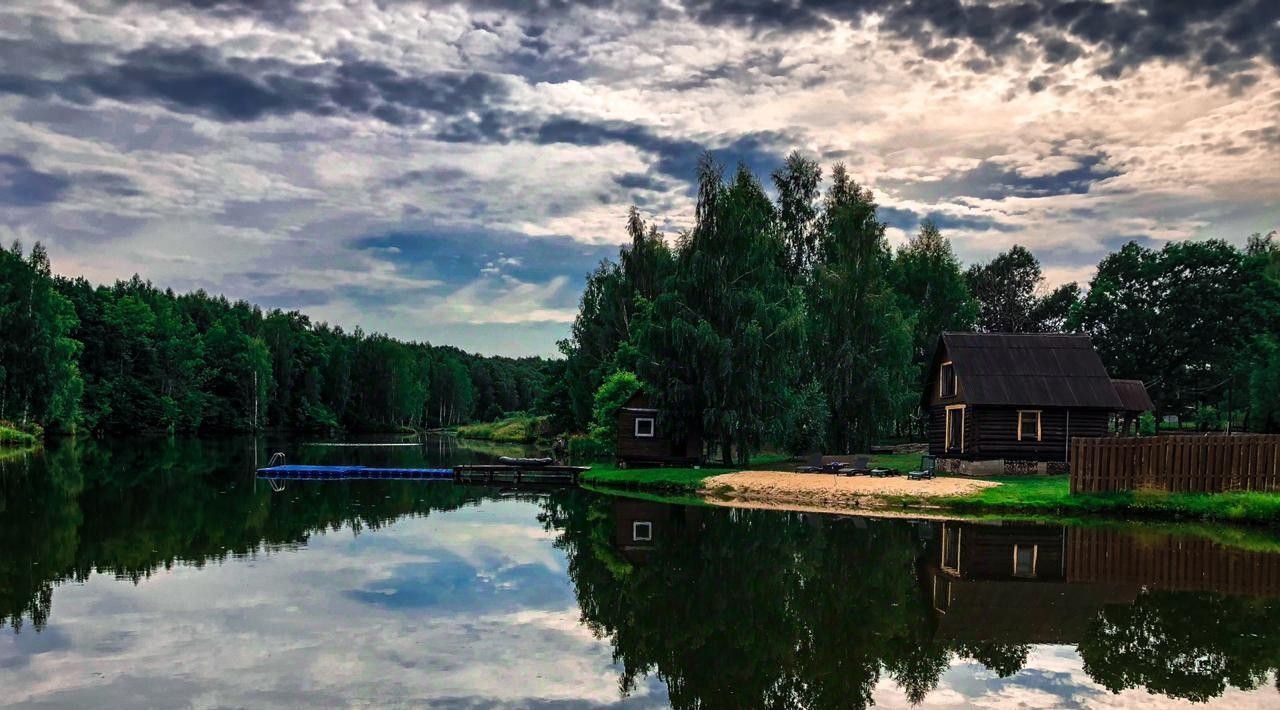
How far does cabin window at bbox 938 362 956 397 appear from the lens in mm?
41469

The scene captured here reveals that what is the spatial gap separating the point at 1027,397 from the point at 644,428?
17.8m

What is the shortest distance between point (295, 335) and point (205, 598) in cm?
12311

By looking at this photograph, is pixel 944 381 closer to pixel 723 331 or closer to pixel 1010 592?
pixel 723 331

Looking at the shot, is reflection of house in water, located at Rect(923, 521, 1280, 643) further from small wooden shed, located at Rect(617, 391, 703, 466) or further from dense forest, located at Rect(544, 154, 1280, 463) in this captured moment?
small wooden shed, located at Rect(617, 391, 703, 466)

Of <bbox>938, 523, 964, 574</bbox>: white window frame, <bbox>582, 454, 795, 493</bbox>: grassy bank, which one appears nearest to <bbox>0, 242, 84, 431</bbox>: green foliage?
<bbox>582, 454, 795, 493</bbox>: grassy bank

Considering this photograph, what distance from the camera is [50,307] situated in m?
73.8

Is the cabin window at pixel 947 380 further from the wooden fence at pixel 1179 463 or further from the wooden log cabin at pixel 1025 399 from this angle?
the wooden fence at pixel 1179 463

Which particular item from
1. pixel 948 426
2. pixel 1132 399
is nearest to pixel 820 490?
pixel 948 426

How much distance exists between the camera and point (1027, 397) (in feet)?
126

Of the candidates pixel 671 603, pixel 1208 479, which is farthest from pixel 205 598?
pixel 1208 479

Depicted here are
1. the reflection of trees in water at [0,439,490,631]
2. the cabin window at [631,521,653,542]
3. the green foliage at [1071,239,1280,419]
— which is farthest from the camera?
the green foliage at [1071,239,1280,419]

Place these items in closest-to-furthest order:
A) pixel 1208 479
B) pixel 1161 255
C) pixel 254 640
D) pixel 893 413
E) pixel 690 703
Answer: pixel 690 703, pixel 254 640, pixel 1208 479, pixel 893 413, pixel 1161 255

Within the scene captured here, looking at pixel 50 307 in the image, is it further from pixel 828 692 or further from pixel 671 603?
pixel 828 692

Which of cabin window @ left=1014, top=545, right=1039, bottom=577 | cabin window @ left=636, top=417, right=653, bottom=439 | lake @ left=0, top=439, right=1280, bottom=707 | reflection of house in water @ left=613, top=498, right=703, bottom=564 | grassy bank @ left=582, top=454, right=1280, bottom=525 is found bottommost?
reflection of house in water @ left=613, top=498, right=703, bottom=564
